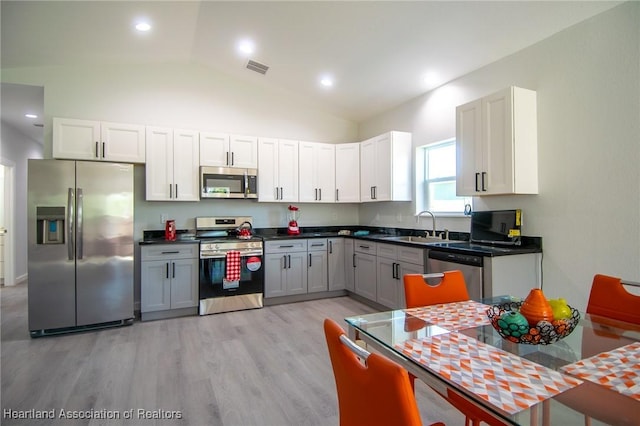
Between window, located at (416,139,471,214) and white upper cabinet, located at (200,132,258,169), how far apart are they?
2293 millimetres

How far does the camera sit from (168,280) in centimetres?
387

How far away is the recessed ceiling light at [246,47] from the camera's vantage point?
12.8ft

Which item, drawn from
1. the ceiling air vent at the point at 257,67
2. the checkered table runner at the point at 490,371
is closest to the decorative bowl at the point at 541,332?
the checkered table runner at the point at 490,371

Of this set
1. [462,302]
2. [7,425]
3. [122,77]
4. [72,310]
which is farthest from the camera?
[122,77]

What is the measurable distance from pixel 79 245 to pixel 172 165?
4.46 feet

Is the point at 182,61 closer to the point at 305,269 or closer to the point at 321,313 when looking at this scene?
the point at 305,269

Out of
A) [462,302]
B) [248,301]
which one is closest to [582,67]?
[462,302]

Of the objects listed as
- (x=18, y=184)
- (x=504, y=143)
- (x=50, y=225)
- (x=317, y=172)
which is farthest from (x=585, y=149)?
(x=18, y=184)

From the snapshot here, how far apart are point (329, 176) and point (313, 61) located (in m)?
1.69

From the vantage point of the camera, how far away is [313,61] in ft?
13.4

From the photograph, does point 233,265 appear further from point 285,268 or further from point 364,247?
point 364,247

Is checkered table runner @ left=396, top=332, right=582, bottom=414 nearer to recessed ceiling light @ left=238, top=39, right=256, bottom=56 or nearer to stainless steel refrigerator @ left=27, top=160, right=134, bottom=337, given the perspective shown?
stainless steel refrigerator @ left=27, top=160, right=134, bottom=337

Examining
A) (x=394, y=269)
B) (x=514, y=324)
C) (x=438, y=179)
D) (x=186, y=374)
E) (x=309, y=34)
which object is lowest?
(x=186, y=374)

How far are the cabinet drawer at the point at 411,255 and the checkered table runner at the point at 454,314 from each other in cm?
167
